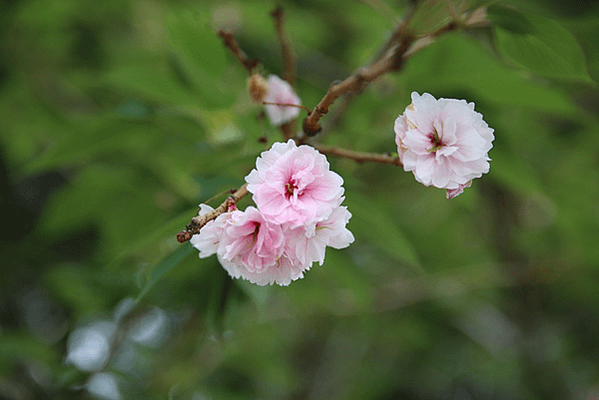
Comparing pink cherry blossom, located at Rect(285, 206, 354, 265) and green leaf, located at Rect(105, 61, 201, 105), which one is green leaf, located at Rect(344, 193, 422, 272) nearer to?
pink cherry blossom, located at Rect(285, 206, 354, 265)

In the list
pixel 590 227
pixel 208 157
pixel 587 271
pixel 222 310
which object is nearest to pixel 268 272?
pixel 222 310

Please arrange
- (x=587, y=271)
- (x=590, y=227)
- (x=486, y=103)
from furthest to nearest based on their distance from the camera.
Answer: (x=587, y=271), (x=590, y=227), (x=486, y=103)

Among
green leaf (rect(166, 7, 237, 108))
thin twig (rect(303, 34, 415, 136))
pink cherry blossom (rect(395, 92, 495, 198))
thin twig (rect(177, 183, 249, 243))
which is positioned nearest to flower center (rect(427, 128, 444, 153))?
pink cherry blossom (rect(395, 92, 495, 198))

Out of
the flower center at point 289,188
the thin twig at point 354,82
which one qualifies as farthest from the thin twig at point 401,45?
the flower center at point 289,188

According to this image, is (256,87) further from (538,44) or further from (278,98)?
(538,44)

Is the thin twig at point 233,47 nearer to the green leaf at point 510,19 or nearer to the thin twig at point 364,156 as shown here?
the thin twig at point 364,156

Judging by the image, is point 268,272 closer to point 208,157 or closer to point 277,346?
point 208,157
